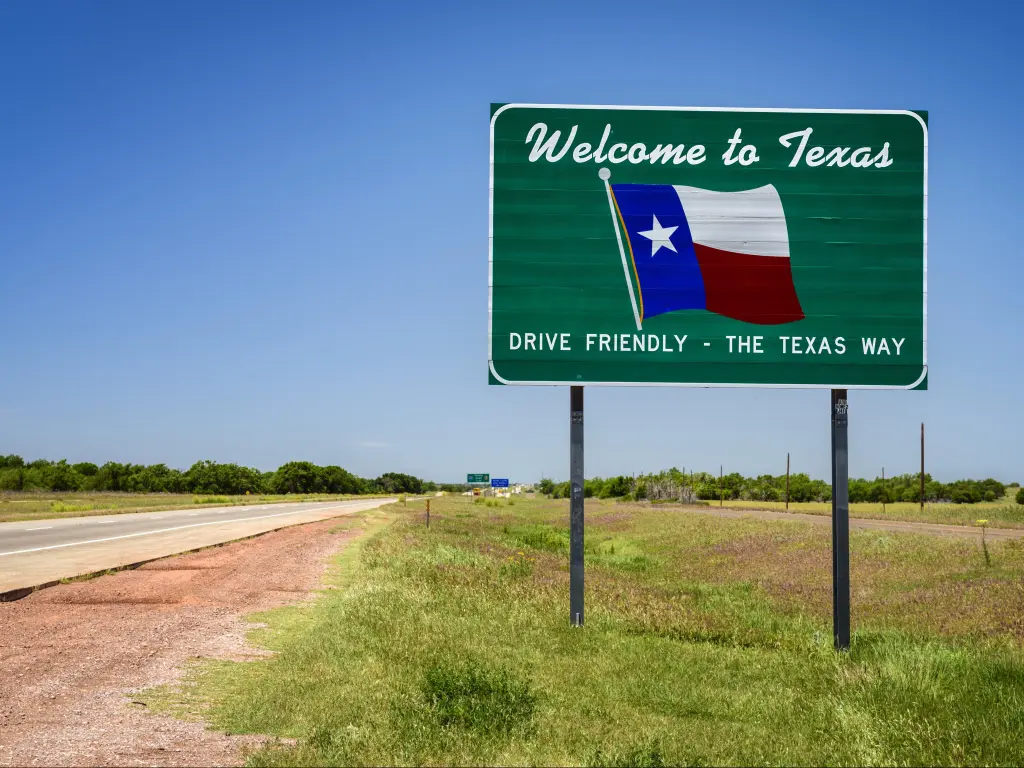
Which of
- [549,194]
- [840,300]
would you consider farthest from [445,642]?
[840,300]

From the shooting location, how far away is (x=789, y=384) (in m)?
11.5

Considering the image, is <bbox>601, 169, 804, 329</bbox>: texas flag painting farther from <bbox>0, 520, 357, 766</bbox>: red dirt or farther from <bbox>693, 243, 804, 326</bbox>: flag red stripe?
<bbox>0, 520, 357, 766</bbox>: red dirt

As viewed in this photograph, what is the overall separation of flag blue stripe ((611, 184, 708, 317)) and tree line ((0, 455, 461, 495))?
9956 cm

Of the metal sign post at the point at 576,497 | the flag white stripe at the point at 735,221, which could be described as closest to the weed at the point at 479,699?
the metal sign post at the point at 576,497

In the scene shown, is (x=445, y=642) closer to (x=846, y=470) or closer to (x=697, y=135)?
(x=846, y=470)

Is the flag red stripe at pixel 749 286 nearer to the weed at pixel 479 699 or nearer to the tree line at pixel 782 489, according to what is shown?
the weed at pixel 479 699

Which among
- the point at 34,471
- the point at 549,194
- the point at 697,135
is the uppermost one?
the point at 697,135

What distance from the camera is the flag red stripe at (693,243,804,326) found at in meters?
11.7

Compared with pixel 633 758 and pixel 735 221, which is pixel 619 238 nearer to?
pixel 735 221

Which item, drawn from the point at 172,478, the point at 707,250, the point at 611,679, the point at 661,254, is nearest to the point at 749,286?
the point at 707,250

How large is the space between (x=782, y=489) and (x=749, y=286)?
14756cm

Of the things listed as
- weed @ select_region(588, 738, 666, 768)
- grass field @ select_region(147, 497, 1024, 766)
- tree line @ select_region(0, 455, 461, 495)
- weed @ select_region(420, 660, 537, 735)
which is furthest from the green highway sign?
tree line @ select_region(0, 455, 461, 495)

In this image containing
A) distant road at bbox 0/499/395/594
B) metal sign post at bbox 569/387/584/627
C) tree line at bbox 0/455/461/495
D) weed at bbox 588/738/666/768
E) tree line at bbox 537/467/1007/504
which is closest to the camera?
weed at bbox 588/738/666/768

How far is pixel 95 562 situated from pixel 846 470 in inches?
674
